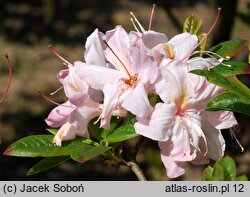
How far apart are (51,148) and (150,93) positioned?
215 millimetres

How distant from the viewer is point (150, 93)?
1.16 metres

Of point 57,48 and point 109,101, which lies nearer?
point 109,101

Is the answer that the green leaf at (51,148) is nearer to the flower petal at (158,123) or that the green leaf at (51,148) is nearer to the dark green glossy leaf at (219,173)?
the flower petal at (158,123)

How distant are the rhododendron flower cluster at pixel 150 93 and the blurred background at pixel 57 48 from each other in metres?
1.43

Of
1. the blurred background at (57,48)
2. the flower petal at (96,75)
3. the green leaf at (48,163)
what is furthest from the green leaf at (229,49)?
the blurred background at (57,48)

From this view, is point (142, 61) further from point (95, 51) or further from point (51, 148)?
point (51, 148)

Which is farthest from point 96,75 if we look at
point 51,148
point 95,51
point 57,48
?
point 57,48

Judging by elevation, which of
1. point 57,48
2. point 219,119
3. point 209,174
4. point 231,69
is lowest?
point 57,48

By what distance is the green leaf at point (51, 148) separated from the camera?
3.72ft

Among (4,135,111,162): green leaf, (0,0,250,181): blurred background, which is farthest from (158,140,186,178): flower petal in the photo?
(0,0,250,181): blurred background

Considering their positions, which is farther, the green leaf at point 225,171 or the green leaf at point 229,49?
the green leaf at point 229,49

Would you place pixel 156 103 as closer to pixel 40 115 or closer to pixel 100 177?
pixel 100 177

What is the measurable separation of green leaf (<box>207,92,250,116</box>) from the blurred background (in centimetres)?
144

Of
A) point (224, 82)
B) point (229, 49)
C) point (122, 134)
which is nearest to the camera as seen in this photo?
point (224, 82)
